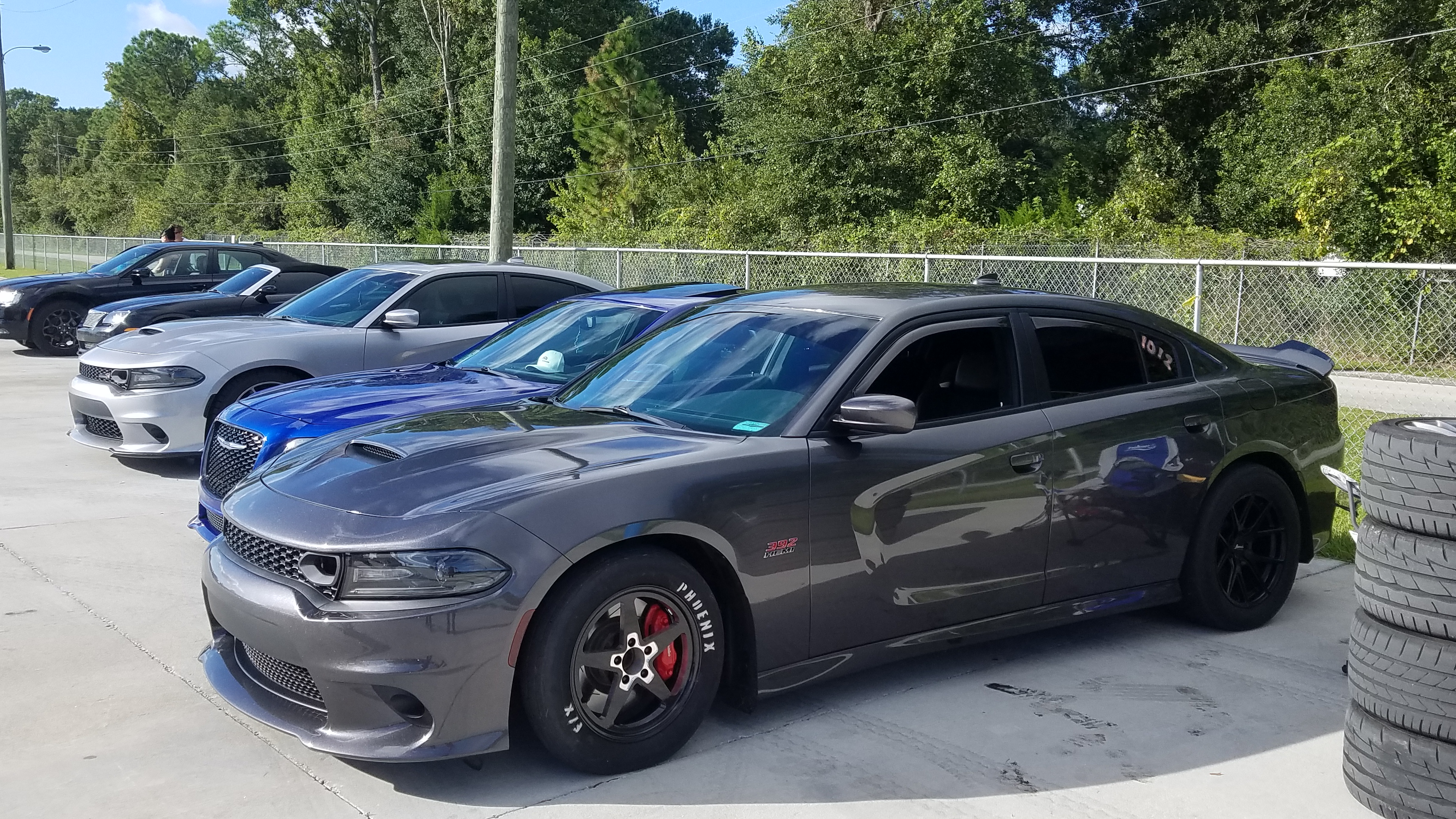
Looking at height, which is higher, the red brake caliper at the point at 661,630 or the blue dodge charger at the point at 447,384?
the blue dodge charger at the point at 447,384

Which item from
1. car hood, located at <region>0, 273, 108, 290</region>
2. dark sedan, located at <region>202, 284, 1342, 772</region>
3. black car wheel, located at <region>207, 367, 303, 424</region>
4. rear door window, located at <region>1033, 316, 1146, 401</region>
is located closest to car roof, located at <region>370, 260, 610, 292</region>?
black car wheel, located at <region>207, 367, 303, 424</region>

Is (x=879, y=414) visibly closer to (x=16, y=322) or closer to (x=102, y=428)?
(x=102, y=428)

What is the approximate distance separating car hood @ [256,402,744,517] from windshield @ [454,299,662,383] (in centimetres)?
255

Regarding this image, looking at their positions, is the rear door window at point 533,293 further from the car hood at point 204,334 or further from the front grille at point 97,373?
the front grille at point 97,373

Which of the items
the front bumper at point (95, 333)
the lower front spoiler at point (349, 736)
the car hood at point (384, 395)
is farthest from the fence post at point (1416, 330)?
the front bumper at point (95, 333)

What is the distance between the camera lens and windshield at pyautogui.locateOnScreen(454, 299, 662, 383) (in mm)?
7234

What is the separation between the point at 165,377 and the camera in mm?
8445

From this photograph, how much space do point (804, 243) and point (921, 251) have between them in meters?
4.66

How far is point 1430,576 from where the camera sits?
3.38 m

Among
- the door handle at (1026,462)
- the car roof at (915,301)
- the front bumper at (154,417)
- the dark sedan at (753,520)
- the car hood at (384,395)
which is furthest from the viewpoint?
the front bumper at (154,417)

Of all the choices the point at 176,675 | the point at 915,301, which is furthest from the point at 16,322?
the point at 915,301

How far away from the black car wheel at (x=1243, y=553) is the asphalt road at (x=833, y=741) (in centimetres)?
13

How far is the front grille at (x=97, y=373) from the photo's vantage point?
866 cm

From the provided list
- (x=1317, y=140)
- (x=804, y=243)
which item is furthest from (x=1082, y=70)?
(x=804, y=243)
